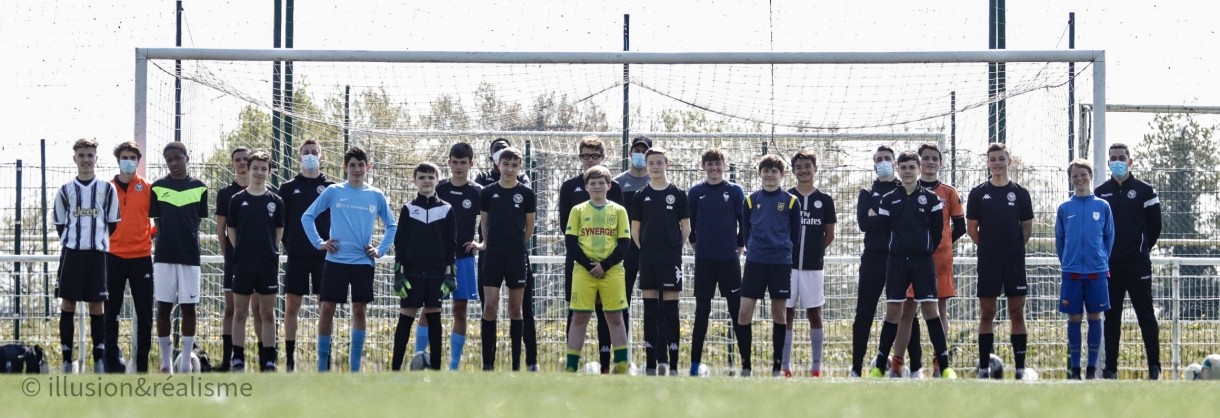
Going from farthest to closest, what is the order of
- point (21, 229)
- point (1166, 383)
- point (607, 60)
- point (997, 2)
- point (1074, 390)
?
point (997, 2)
point (21, 229)
point (607, 60)
point (1166, 383)
point (1074, 390)

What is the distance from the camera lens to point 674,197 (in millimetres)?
9594

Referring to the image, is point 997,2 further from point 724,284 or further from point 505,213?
point 505,213

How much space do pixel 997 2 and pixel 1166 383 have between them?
7082 millimetres

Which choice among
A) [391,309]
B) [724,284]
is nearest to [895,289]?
[724,284]

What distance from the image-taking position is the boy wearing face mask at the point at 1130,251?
10156 mm

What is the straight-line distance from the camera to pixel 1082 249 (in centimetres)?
995

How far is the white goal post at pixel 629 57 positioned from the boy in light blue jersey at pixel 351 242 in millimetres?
1935

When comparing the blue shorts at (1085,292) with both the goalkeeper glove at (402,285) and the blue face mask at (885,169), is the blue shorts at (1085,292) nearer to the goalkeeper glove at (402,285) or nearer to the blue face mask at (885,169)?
the blue face mask at (885,169)

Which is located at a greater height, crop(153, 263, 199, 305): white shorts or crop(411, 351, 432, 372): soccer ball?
crop(153, 263, 199, 305): white shorts

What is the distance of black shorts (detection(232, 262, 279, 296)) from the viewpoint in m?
9.64

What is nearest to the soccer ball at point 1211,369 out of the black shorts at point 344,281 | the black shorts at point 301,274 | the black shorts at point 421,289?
the black shorts at point 421,289

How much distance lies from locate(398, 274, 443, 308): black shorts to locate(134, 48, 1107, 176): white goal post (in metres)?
2.67

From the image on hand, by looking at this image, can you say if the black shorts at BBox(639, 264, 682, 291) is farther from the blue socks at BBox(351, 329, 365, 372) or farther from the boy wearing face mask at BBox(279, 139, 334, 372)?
the boy wearing face mask at BBox(279, 139, 334, 372)

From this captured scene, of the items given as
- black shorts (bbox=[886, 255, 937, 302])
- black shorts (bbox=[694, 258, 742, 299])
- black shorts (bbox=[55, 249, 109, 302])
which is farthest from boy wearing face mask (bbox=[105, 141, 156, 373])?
black shorts (bbox=[886, 255, 937, 302])
